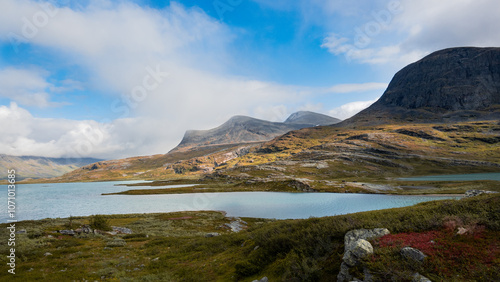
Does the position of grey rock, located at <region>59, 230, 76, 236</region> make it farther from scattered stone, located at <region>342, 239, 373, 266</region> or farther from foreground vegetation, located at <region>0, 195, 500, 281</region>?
scattered stone, located at <region>342, 239, 373, 266</region>

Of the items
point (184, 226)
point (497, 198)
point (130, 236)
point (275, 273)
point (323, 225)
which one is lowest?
point (184, 226)

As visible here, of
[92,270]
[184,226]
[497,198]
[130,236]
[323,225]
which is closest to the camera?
[497,198]

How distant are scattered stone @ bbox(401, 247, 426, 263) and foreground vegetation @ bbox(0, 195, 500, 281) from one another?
0.30 meters

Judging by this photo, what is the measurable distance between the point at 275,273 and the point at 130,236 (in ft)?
110

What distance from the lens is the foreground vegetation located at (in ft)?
33.4

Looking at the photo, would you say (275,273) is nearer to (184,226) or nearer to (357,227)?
(357,227)

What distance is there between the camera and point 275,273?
1466cm

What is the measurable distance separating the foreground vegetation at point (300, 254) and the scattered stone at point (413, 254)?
0.98 ft

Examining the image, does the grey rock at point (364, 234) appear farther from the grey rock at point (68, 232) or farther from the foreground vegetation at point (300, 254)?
the grey rock at point (68, 232)

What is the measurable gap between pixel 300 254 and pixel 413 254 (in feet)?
22.6

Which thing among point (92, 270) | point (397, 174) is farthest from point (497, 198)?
point (397, 174)

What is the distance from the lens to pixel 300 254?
50.4 feet

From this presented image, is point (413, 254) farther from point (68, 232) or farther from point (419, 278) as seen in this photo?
point (68, 232)

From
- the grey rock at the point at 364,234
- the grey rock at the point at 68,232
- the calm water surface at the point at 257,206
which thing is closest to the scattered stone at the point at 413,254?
the grey rock at the point at 364,234
